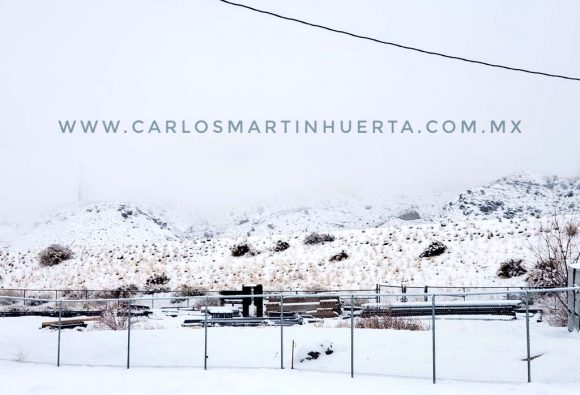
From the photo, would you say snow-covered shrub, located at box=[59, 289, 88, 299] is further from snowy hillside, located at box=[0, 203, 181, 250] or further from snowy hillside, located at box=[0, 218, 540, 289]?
snowy hillside, located at box=[0, 203, 181, 250]

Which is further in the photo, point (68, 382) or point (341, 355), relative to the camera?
point (341, 355)

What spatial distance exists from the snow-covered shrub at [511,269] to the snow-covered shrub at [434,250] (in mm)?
8848

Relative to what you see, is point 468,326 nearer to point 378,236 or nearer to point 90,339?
point 90,339

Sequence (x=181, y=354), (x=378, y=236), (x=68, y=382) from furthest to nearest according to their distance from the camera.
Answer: (x=378, y=236), (x=181, y=354), (x=68, y=382)

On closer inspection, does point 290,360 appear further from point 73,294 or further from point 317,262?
point 317,262

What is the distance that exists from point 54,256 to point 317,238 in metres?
28.3

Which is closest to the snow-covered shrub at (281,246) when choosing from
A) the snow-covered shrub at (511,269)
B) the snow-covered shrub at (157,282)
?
the snow-covered shrub at (157,282)

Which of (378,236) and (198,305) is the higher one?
(378,236)

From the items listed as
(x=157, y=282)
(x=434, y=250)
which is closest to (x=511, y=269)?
(x=434, y=250)

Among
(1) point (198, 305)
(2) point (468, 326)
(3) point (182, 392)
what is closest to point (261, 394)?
(3) point (182, 392)

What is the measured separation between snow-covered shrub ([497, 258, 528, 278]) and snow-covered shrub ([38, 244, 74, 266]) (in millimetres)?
45866

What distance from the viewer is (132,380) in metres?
16.8

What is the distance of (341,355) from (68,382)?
8.08m

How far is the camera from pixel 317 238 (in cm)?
7219
